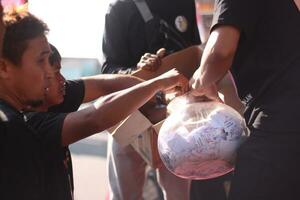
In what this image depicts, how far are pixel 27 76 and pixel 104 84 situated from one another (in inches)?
23.2

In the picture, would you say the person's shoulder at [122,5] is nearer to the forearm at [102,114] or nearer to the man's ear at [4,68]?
the forearm at [102,114]

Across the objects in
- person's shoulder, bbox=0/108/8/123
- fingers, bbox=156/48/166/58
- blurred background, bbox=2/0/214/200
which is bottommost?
blurred background, bbox=2/0/214/200

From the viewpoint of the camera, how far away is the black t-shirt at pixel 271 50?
6.37 ft

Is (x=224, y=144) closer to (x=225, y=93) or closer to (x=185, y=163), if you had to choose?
(x=185, y=163)

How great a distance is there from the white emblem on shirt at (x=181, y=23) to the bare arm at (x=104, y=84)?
2.32 ft

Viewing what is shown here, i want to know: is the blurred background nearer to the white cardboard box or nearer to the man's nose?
the white cardboard box

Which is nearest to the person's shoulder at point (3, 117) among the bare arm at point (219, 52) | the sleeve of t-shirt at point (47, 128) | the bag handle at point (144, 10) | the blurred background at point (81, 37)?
the sleeve of t-shirt at point (47, 128)

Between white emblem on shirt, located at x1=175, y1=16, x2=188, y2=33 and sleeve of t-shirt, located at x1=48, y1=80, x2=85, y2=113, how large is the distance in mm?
936

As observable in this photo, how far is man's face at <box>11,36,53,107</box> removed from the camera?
190cm

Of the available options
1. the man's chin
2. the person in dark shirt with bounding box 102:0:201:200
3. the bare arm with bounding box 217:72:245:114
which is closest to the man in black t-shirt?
the bare arm with bounding box 217:72:245:114

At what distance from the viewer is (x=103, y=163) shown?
4672 millimetres

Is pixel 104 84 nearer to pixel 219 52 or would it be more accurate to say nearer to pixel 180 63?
pixel 180 63

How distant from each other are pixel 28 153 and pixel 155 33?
1.42 metres

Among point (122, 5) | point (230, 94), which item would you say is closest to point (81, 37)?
point (122, 5)
